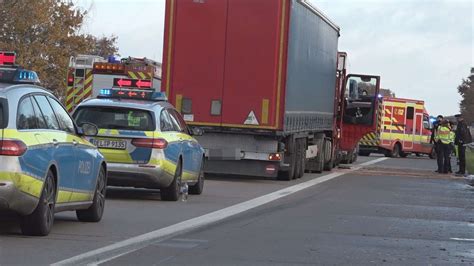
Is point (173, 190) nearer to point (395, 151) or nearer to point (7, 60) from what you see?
point (7, 60)

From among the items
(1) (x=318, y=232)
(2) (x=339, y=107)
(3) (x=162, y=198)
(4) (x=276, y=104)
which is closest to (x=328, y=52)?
(2) (x=339, y=107)

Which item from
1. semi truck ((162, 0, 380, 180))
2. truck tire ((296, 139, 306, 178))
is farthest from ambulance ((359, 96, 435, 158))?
semi truck ((162, 0, 380, 180))

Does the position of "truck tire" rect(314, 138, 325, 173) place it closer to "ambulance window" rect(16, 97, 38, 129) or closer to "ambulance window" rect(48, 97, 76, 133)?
"ambulance window" rect(48, 97, 76, 133)

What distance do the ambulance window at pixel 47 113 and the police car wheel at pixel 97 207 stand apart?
1.43m

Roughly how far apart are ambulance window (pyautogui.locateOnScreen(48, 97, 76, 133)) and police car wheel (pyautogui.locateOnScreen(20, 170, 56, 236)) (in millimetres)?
914

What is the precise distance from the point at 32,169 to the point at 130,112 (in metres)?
5.47

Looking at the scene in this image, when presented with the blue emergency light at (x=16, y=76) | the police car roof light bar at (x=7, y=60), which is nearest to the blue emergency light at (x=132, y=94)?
the police car roof light bar at (x=7, y=60)

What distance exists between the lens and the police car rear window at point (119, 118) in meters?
13.9

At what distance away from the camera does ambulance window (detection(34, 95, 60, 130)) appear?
31.0ft

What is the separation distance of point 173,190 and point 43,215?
525 centimetres

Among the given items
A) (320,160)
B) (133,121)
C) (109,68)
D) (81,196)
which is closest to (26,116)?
(81,196)

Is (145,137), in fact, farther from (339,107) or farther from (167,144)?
(339,107)

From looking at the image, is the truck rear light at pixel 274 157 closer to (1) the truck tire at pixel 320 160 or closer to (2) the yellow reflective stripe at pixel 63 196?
(1) the truck tire at pixel 320 160

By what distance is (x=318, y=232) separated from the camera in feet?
35.9
